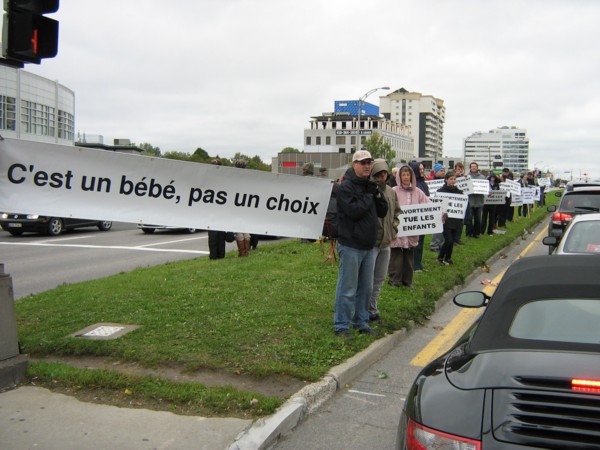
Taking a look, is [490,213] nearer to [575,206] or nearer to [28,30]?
[575,206]

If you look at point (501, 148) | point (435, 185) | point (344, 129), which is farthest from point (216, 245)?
point (501, 148)

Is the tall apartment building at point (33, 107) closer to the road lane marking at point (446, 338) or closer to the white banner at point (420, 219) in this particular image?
the white banner at point (420, 219)

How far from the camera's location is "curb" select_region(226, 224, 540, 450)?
3.70m

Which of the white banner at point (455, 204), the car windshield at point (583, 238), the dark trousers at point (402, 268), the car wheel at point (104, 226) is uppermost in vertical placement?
the white banner at point (455, 204)

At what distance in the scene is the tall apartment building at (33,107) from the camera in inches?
2189

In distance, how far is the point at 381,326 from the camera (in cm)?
647

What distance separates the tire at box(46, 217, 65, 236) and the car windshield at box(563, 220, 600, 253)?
18.1 m

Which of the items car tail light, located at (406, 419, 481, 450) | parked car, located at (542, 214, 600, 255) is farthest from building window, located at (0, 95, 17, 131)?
car tail light, located at (406, 419, 481, 450)

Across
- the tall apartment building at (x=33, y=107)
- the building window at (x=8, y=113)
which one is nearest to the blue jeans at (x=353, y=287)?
the tall apartment building at (x=33, y=107)

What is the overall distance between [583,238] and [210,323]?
15.7ft

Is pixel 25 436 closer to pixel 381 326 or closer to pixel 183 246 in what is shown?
pixel 381 326

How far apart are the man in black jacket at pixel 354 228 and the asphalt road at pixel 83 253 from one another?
6333 mm

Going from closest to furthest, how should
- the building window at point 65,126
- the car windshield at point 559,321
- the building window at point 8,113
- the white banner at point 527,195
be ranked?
the car windshield at point 559,321 < the white banner at point 527,195 < the building window at point 8,113 < the building window at point 65,126

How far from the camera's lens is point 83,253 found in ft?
50.2
